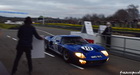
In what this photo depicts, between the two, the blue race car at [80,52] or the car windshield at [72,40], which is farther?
the car windshield at [72,40]

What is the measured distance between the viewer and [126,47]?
9.97 meters

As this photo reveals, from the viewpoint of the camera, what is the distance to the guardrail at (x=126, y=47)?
9.23 meters

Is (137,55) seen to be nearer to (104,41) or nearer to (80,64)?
(104,41)

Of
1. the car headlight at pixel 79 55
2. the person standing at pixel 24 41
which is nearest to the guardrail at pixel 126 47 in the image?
the car headlight at pixel 79 55

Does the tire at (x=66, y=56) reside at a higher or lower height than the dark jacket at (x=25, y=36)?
lower

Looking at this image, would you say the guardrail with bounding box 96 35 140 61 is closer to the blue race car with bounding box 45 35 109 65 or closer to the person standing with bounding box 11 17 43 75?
the blue race car with bounding box 45 35 109 65

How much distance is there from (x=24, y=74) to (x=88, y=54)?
2.45 m

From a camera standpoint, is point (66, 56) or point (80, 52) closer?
point (80, 52)

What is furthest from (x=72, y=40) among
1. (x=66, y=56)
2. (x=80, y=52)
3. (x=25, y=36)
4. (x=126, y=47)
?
(x=126, y=47)

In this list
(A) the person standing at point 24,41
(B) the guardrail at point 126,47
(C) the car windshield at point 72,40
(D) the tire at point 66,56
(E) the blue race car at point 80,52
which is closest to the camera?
(A) the person standing at point 24,41

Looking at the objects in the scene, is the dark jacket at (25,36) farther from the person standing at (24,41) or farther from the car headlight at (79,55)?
the car headlight at (79,55)

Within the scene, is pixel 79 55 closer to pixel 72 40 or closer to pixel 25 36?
pixel 72 40

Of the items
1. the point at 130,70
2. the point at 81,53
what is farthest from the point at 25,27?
the point at 130,70

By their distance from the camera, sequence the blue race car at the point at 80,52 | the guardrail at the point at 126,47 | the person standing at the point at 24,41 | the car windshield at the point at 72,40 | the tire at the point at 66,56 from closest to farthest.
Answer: the person standing at the point at 24,41 < the blue race car at the point at 80,52 < the tire at the point at 66,56 < the car windshield at the point at 72,40 < the guardrail at the point at 126,47
